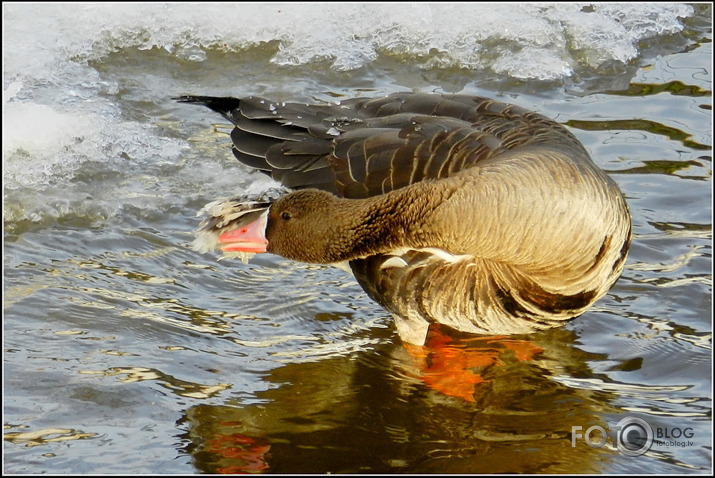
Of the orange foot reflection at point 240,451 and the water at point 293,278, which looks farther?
the water at point 293,278

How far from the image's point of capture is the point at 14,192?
632cm

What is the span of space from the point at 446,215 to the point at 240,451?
4.93 ft

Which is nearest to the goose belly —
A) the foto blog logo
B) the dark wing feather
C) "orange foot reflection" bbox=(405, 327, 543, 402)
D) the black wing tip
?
"orange foot reflection" bbox=(405, 327, 543, 402)

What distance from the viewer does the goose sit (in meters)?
4.59

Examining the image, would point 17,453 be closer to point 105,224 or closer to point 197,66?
point 105,224

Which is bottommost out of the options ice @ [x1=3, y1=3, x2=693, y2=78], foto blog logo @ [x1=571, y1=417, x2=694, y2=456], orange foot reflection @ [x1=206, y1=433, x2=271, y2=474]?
orange foot reflection @ [x1=206, y1=433, x2=271, y2=474]

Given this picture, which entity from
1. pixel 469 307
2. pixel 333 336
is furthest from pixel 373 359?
pixel 469 307

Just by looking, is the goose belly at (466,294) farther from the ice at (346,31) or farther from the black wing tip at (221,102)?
the ice at (346,31)

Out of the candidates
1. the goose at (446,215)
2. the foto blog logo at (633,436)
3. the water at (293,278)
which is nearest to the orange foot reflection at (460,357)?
the water at (293,278)

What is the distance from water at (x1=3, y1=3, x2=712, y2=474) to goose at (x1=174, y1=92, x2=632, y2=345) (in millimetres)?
477

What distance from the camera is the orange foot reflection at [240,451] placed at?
424 centimetres

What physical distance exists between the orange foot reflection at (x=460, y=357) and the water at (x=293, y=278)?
18 millimetres

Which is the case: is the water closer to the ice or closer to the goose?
the ice

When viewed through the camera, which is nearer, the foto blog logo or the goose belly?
the foto blog logo
